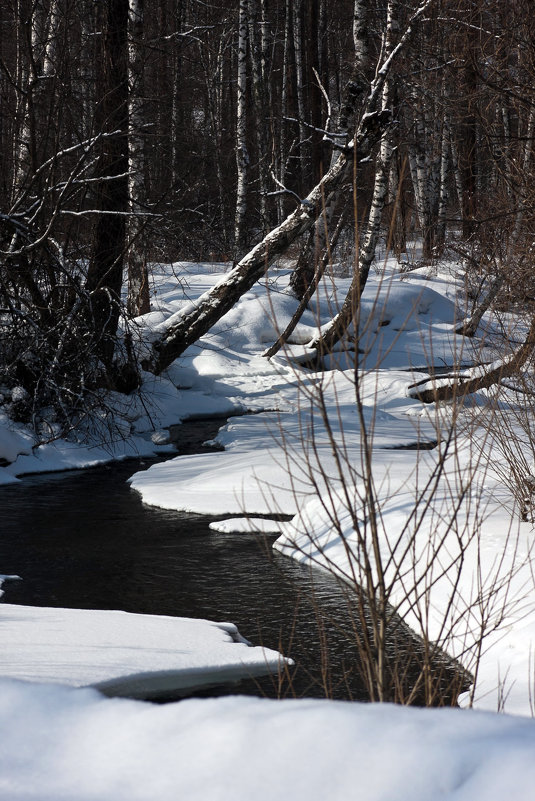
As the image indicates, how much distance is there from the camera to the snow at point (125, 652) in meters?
4.00

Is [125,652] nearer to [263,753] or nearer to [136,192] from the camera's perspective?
[263,753]

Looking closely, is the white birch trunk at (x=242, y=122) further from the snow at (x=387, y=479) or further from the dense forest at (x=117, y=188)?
the dense forest at (x=117, y=188)

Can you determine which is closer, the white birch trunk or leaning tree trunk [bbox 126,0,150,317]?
leaning tree trunk [bbox 126,0,150,317]

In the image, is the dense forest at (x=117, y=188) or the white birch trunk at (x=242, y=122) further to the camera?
the white birch trunk at (x=242, y=122)

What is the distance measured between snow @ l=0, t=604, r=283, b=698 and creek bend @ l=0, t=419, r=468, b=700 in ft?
0.45

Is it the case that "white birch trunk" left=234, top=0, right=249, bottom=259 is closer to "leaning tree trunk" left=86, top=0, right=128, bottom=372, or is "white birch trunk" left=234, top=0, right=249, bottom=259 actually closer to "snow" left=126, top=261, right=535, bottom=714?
"snow" left=126, top=261, right=535, bottom=714

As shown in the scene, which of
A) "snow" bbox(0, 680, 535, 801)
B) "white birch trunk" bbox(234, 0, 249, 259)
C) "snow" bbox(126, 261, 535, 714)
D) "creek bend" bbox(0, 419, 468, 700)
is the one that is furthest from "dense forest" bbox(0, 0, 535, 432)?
"snow" bbox(0, 680, 535, 801)

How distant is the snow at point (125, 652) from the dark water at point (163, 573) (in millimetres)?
185

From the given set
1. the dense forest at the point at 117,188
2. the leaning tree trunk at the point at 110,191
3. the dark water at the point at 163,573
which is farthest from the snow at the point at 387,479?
the leaning tree trunk at the point at 110,191

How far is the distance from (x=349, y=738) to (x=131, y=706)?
1.86 ft

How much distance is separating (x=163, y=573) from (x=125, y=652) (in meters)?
1.69

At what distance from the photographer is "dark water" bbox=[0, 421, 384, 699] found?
4.94 meters

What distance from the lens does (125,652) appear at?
4.33 meters

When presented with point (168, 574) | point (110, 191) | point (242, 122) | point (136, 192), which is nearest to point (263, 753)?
point (168, 574)
